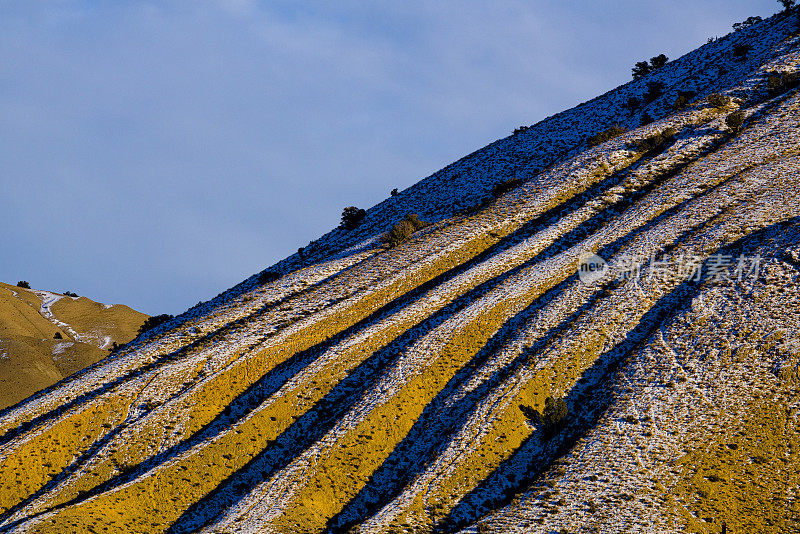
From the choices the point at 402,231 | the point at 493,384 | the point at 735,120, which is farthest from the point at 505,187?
the point at 493,384

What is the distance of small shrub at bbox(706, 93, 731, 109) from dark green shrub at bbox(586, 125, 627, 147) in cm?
914

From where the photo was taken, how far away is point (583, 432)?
35.2m

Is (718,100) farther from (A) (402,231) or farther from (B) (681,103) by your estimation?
(A) (402,231)

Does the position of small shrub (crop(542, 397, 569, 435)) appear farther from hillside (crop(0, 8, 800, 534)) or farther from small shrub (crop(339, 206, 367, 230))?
small shrub (crop(339, 206, 367, 230))

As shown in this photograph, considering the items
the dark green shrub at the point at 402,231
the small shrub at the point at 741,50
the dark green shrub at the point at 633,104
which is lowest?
the dark green shrub at the point at 402,231

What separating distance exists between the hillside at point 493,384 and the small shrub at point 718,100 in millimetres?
4254

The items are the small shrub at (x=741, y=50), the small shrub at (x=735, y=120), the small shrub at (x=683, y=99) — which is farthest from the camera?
the small shrub at (x=741, y=50)

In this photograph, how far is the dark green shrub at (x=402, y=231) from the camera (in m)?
62.1

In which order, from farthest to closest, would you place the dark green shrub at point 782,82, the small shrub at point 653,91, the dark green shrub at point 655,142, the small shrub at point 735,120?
the small shrub at point 653,91 → the dark green shrub at point 782,82 → the dark green shrub at point 655,142 → the small shrub at point 735,120

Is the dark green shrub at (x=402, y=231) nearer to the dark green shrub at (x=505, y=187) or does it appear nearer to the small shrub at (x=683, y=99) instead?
the dark green shrub at (x=505, y=187)

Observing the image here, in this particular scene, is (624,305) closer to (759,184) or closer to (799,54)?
(759,184)

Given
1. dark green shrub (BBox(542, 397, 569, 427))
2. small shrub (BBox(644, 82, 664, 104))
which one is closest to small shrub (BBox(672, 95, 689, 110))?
small shrub (BBox(644, 82, 664, 104))

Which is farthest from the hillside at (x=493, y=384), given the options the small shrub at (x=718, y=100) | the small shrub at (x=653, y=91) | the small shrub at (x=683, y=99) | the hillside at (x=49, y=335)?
the hillside at (x=49, y=335)

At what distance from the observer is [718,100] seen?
2763 inches
